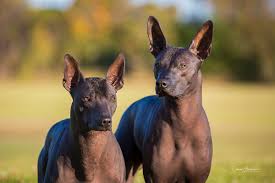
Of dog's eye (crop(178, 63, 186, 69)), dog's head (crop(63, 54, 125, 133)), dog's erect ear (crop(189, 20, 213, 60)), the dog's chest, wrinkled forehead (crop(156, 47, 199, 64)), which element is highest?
dog's erect ear (crop(189, 20, 213, 60))

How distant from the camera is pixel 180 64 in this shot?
8.30m

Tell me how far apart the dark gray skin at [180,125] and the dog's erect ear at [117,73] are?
1.83ft

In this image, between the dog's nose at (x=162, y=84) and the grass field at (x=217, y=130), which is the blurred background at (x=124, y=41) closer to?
the grass field at (x=217, y=130)

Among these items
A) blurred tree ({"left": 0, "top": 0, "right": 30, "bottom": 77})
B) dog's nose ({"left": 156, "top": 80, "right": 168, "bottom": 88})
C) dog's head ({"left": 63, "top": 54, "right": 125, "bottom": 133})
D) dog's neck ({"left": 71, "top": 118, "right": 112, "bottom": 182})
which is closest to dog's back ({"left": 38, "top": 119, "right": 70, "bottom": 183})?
dog's neck ({"left": 71, "top": 118, "right": 112, "bottom": 182})

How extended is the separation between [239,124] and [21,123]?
10.2 m

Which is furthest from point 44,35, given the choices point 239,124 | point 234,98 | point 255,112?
point 239,124

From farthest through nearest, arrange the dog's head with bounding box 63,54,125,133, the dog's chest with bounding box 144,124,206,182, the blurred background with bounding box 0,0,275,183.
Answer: the blurred background with bounding box 0,0,275,183 < the dog's chest with bounding box 144,124,206,182 < the dog's head with bounding box 63,54,125,133

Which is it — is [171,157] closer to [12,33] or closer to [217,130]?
[217,130]

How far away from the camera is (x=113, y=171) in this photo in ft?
24.9

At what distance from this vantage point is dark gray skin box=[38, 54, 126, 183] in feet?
23.9

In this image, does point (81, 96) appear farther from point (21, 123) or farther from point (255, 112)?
point (255, 112)

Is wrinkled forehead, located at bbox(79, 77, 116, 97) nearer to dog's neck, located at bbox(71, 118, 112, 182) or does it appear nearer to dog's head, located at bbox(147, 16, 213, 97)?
dog's neck, located at bbox(71, 118, 112, 182)

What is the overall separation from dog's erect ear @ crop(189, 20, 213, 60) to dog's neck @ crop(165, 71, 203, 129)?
0.91ft

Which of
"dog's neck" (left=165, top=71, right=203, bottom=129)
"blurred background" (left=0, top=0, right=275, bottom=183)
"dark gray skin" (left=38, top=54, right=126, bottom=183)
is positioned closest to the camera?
"dark gray skin" (left=38, top=54, right=126, bottom=183)
